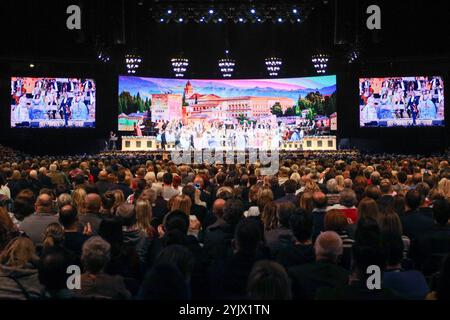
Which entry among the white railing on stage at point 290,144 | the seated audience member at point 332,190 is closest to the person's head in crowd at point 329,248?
the seated audience member at point 332,190

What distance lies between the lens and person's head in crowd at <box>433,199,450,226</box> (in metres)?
6.20

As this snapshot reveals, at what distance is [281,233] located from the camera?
20.5 ft

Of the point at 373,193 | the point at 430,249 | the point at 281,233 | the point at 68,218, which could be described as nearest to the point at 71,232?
the point at 68,218

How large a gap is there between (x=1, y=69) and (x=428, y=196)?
85.2 ft

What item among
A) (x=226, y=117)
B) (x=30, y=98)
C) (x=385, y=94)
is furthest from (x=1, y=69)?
(x=385, y=94)

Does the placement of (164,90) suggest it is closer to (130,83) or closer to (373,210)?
(130,83)

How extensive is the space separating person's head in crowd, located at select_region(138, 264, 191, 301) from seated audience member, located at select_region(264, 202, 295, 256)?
7.66 feet

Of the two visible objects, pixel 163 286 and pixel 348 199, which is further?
pixel 348 199

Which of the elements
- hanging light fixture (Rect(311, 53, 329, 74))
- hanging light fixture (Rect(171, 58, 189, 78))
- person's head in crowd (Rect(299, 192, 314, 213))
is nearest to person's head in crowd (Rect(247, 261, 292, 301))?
person's head in crowd (Rect(299, 192, 314, 213))

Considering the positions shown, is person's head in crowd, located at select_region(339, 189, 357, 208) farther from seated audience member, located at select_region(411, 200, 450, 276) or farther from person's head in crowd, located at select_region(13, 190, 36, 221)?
person's head in crowd, located at select_region(13, 190, 36, 221)

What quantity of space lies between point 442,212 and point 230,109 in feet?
94.0

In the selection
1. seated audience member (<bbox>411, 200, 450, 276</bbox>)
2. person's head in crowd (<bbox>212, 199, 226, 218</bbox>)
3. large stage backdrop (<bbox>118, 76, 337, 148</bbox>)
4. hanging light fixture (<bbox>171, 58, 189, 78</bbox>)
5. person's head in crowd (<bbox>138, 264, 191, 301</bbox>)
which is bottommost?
seated audience member (<bbox>411, 200, 450, 276</bbox>)

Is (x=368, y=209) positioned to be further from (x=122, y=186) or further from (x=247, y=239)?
(x=122, y=186)
